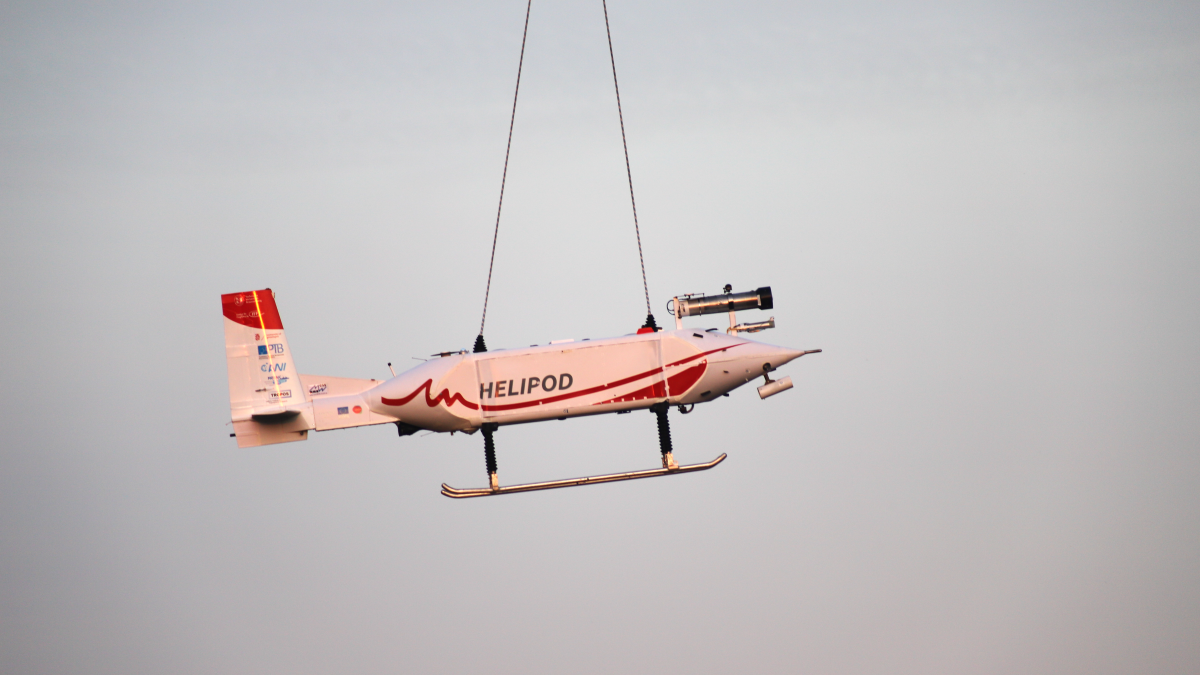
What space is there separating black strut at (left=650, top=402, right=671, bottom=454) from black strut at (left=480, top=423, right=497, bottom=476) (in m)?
3.61

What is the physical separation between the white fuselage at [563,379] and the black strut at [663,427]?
178 millimetres

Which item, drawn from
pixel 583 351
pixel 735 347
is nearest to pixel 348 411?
pixel 583 351

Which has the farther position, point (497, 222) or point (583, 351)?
point (497, 222)

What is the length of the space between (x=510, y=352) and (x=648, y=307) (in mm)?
3655

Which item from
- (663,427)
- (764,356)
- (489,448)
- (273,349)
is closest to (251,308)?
(273,349)

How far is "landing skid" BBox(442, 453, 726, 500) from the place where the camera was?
2708 cm

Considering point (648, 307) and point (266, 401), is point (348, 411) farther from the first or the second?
point (648, 307)

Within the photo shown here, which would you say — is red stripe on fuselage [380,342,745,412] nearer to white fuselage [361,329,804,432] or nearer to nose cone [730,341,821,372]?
white fuselage [361,329,804,432]

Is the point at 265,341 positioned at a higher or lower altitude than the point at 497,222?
lower

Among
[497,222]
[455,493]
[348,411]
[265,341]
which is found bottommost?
[455,493]

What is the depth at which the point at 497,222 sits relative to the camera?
30672 mm

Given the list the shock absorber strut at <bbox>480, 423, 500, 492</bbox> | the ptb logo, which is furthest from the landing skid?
the ptb logo

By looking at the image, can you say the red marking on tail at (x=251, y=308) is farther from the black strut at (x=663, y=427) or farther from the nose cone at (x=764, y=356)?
the nose cone at (x=764, y=356)

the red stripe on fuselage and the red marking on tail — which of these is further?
the red marking on tail
